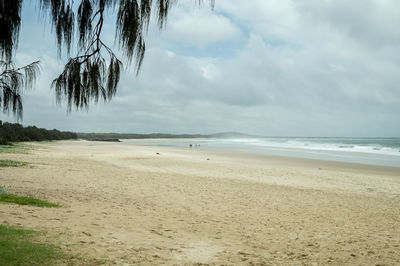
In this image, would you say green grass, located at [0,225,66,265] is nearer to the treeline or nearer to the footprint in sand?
the footprint in sand

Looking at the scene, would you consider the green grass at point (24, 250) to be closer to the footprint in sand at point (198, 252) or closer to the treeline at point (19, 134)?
the footprint in sand at point (198, 252)

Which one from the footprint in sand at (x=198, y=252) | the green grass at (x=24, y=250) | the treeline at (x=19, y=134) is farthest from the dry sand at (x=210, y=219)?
the treeline at (x=19, y=134)

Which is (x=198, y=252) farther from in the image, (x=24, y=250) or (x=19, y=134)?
(x=19, y=134)

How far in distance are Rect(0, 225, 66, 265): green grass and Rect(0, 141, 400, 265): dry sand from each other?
0.34 m

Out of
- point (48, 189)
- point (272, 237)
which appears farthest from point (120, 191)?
point (272, 237)

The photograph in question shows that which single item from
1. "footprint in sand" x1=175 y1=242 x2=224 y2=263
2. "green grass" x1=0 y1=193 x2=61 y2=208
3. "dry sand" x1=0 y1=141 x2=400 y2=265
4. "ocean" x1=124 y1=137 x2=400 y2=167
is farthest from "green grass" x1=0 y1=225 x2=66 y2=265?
"ocean" x1=124 y1=137 x2=400 y2=167

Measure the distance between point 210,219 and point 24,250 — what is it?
428 centimetres

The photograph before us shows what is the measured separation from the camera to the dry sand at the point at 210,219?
4.67m

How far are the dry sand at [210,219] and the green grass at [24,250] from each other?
1.12 feet

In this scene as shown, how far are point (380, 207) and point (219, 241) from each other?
6.19 meters

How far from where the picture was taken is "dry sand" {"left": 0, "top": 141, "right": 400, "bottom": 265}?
467 centimetres

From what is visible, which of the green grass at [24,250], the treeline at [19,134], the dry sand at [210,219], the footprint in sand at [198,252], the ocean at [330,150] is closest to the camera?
the green grass at [24,250]

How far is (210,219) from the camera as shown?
7.16 m

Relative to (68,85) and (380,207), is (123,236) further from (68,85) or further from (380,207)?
(380,207)
